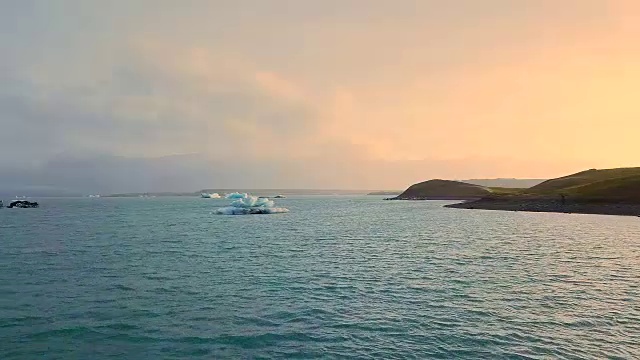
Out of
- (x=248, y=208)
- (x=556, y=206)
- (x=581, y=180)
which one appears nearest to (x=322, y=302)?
(x=248, y=208)

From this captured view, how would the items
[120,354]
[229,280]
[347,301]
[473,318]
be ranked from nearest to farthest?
[120,354], [473,318], [347,301], [229,280]

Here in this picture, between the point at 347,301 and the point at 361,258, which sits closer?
the point at 347,301

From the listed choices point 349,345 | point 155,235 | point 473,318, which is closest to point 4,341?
point 349,345

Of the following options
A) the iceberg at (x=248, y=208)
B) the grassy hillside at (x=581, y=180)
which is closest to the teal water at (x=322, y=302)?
the iceberg at (x=248, y=208)

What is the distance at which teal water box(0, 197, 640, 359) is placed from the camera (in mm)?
17312

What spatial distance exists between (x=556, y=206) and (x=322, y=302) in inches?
4306

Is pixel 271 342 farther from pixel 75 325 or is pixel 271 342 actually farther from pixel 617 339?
pixel 617 339

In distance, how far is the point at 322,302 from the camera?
79.6ft

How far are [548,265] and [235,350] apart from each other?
30.5 m

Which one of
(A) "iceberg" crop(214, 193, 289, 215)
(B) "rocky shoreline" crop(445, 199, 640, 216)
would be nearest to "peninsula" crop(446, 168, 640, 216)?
(B) "rocky shoreline" crop(445, 199, 640, 216)

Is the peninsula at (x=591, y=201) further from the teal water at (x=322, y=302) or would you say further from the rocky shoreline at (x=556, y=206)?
the teal water at (x=322, y=302)

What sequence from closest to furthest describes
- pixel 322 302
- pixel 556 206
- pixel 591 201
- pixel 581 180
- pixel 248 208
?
pixel 322 302
pixel 591 201
pixel 556 206
pixel 248 208
pixel 581 180

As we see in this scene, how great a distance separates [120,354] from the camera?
1669 centimetres

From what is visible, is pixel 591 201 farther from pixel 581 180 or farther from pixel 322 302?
pixel 322 302
